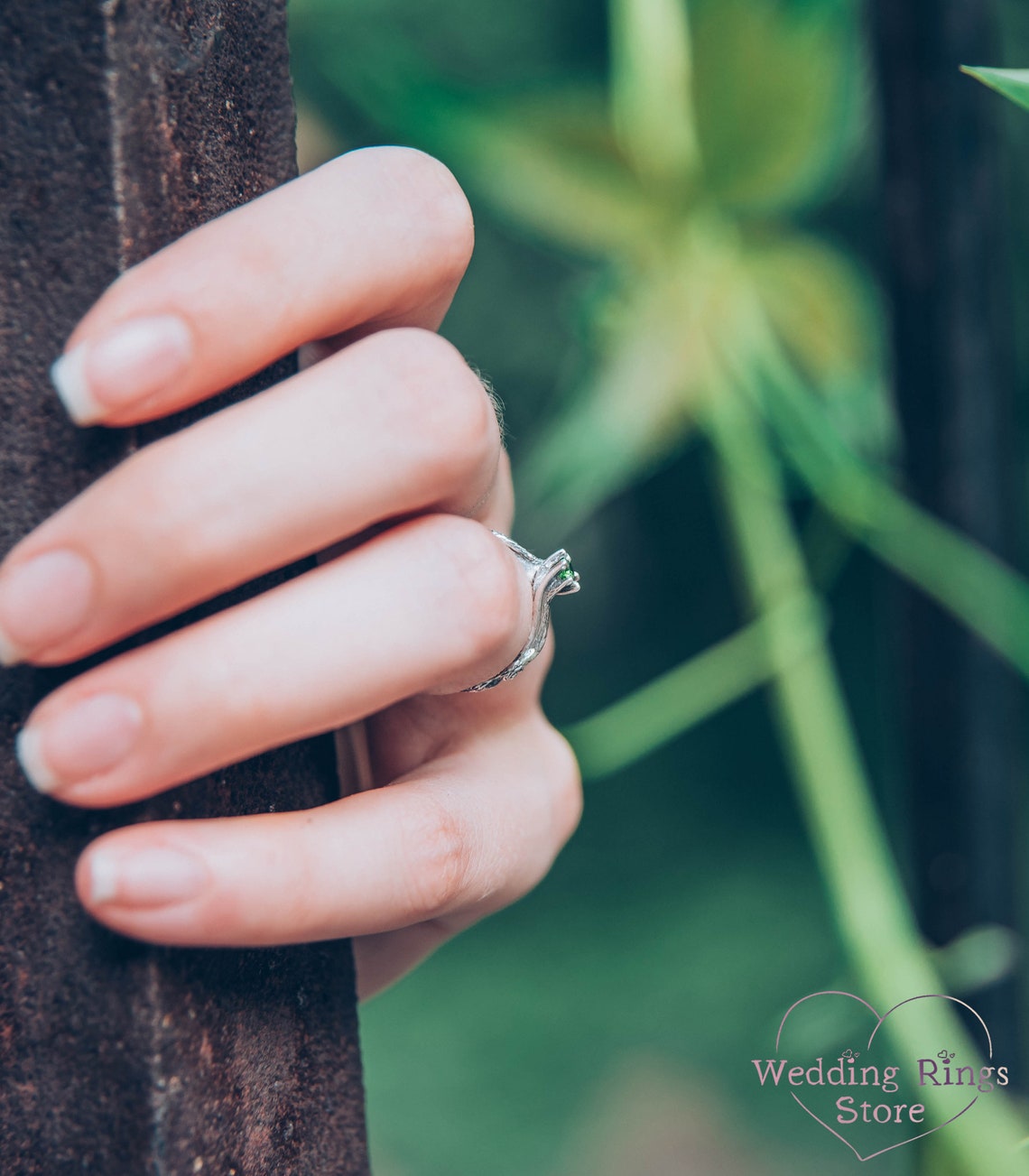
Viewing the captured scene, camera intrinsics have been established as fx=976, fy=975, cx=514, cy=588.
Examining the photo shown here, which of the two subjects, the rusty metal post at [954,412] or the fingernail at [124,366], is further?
the rusty metal post at [954,412]

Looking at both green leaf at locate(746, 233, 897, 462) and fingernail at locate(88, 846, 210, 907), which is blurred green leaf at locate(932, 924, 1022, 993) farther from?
fingernail at locate(88, 846, 210, 907)

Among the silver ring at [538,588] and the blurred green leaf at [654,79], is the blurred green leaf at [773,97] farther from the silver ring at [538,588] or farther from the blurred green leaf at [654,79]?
the silver ring at [538,588]

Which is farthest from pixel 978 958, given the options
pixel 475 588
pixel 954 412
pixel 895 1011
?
pixel 475 588

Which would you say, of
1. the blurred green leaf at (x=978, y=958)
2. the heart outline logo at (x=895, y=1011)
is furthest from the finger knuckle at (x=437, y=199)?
the blurred green leaf at (x=978, y=958)

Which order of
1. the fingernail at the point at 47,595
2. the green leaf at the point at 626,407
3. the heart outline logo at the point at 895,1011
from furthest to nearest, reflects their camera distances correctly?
the green leaf at the point at 626,407, the heart outline logo at the point at 895,1011, the fingernail at the point at 47,595

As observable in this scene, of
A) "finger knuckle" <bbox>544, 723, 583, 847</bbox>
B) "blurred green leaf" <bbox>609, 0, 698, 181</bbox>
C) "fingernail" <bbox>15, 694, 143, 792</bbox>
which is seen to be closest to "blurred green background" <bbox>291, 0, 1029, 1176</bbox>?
"blurred green leaf" <bbox>609, 0, 698, 181</bbox>

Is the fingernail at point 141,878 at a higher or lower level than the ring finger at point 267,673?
lower

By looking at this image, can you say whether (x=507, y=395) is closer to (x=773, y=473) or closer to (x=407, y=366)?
(x=773, y=473)

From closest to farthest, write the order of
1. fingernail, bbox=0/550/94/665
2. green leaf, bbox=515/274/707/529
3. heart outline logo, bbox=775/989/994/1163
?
fingernail, bbox=0/550/94/665
heart outline logo, bbox=775/989/994/1163
green leaf, bbox=515/274/707/529
